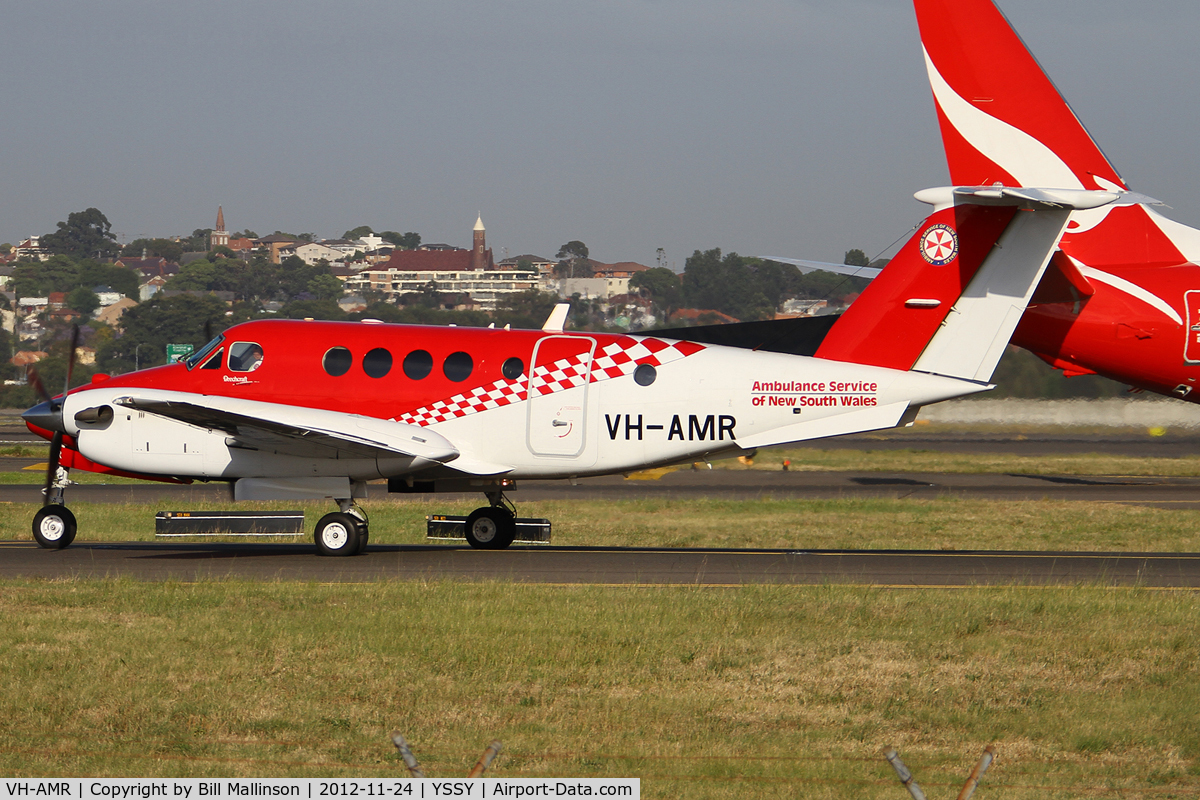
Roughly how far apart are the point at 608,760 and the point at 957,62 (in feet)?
58.4

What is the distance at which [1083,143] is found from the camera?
2358 centimetres

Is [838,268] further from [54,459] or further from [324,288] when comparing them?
[324,288]

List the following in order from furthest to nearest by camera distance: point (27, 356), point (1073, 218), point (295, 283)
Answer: point (295, 283), point (27, 356), point (1073, 218)

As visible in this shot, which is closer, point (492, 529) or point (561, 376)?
point (561, 376)

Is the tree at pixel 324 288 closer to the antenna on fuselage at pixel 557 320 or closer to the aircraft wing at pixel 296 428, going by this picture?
the antenna on fuselage at pixel 557 320

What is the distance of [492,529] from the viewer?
21.2 m

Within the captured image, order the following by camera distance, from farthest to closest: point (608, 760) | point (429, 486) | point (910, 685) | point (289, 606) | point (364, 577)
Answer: point (429, 486) < point (364, 577) < point (289, 606) < point (910, 685) < point (608, 760)

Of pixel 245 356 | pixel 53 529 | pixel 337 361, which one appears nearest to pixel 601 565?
pixel 337 361

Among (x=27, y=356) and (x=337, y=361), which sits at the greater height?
(x=337, y=361)

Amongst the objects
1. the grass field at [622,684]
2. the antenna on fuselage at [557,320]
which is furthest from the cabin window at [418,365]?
the grass field at [622,684]

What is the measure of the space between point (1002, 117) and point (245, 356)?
567 inches

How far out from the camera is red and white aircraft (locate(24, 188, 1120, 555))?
61.6 ft

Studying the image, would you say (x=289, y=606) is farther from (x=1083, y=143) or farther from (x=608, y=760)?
(x=1083, y=143)

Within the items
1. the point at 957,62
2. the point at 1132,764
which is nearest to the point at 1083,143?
the point at 957,62
